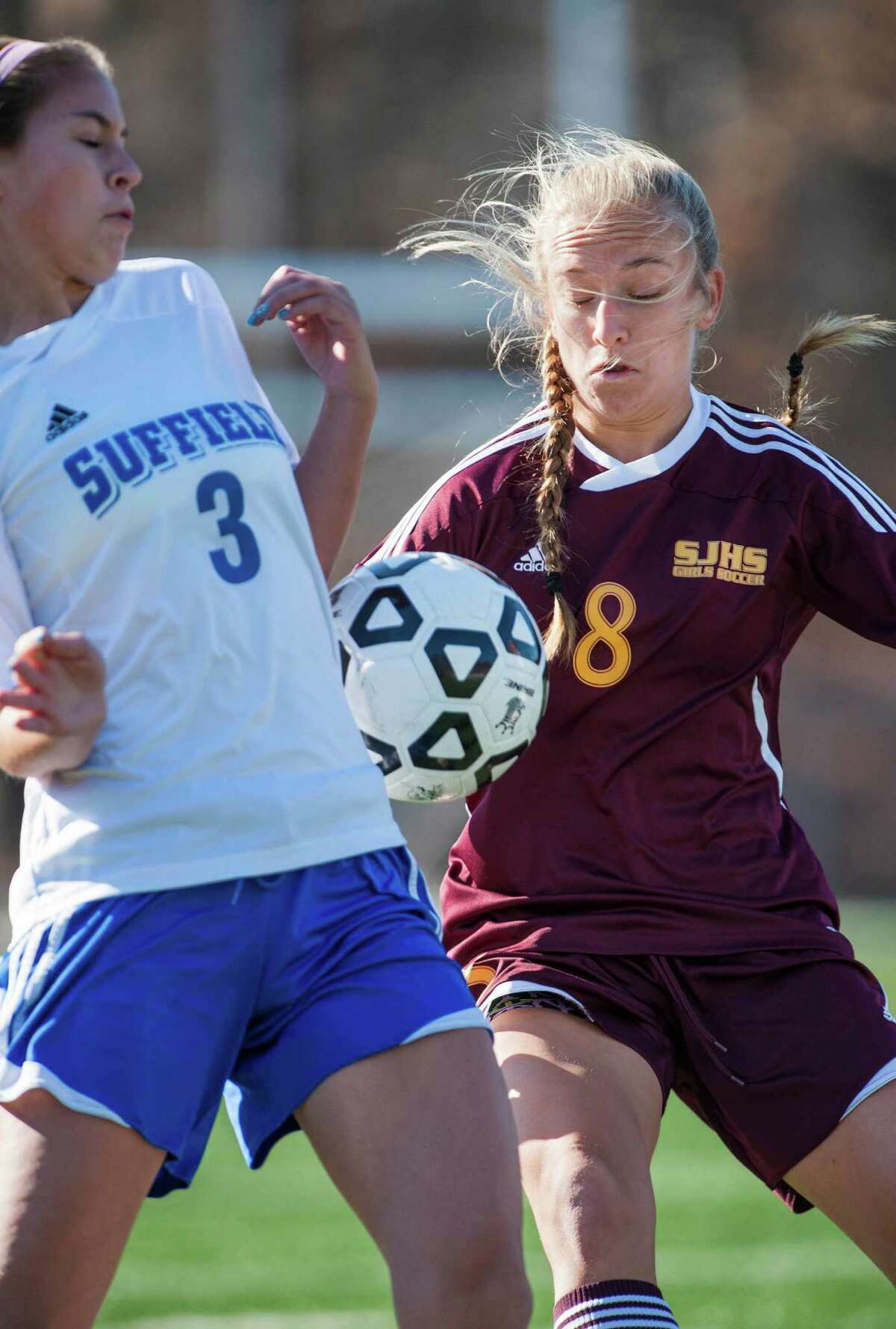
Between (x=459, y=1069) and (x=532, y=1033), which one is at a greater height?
(x=459, y=1069)

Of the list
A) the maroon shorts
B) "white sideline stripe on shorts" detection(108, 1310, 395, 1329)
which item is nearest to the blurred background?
"white sideline stripe on shorts" detection(108, 1310, 395, 1329)

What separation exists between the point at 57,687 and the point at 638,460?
127cm

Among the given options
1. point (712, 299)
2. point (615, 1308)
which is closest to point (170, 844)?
point (615, 1308)

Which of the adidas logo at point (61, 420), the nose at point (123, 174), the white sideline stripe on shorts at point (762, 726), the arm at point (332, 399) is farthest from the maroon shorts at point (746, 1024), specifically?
the nose at point (123, 174)

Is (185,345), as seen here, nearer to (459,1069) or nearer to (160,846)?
(160,846)

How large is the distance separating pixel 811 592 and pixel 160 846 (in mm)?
1281

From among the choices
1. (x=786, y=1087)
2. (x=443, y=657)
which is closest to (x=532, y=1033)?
(x=786, y=1087)

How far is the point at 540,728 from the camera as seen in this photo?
293cm

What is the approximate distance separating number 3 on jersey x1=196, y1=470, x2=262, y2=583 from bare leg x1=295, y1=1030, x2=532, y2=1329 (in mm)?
583

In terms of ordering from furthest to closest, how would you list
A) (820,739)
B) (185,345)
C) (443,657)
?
(820,739), (443,657), (185,345)

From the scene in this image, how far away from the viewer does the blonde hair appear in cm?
297

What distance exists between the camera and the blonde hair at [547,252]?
2975 millimetres

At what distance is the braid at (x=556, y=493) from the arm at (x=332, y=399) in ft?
1.40

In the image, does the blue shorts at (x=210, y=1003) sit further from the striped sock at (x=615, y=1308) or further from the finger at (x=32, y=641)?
the striped sock at (x=615, y=1308)
